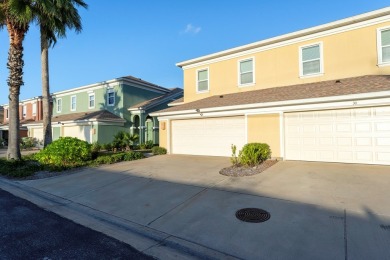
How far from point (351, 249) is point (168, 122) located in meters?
13.1

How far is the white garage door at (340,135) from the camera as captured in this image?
9.32 metres

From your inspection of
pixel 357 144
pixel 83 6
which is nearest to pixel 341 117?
pixel 357 144

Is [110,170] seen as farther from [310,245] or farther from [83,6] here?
[83,6]

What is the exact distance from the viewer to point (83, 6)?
1575 cm

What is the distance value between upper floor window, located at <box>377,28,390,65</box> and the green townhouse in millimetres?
17221

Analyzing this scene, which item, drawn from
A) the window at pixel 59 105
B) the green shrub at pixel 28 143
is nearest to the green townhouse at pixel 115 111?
the green shrub at pixel 28 143

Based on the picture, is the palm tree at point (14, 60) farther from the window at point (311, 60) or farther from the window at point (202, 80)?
the window at point (311, 60)

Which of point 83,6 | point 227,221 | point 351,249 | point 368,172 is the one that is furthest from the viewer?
point 83,6

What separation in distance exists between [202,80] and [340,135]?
999cm

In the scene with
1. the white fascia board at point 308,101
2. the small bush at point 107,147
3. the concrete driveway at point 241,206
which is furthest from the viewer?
the small bush at point 107,147

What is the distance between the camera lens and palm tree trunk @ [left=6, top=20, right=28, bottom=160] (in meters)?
13.5

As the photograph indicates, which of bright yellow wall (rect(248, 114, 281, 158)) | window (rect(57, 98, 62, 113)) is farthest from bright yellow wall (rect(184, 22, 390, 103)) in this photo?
window (rect(57, 98, 62, 113))

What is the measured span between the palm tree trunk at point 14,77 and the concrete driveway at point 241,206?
5391 mm

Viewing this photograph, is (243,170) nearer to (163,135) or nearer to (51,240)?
(51,240)
